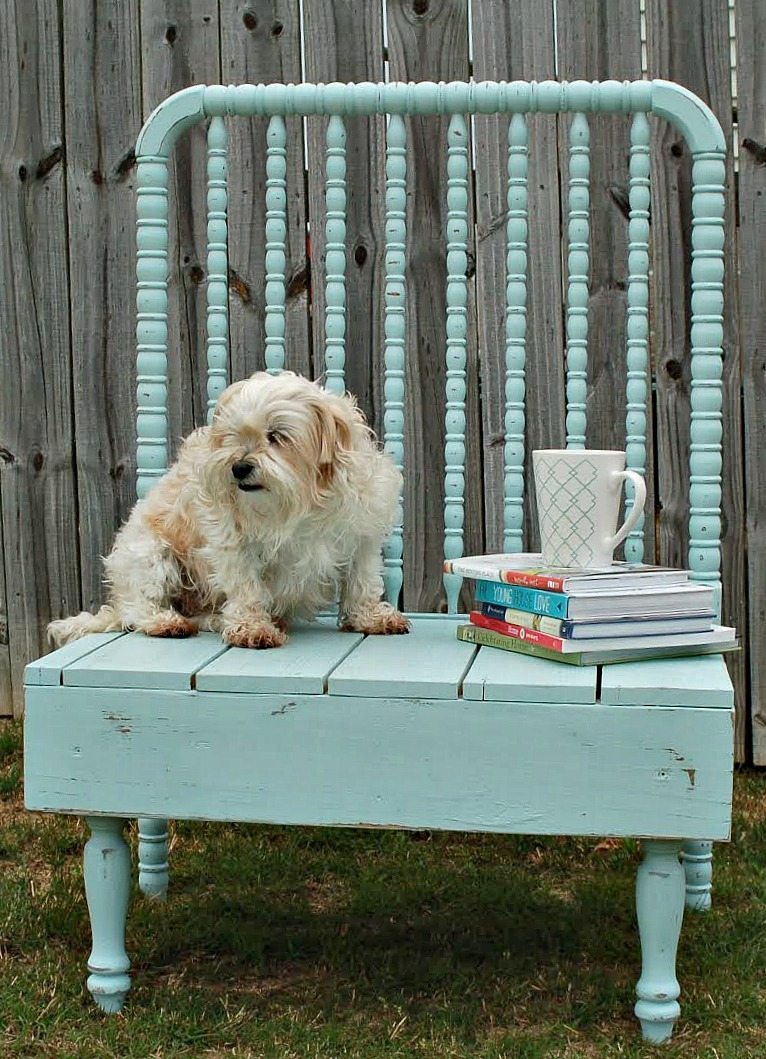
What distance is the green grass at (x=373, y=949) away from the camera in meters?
2.29

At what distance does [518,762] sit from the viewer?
83.2 inches

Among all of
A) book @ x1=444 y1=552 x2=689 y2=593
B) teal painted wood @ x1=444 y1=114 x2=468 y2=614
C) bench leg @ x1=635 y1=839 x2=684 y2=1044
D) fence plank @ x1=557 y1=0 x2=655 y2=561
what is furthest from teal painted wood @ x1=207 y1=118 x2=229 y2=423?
bench leg @ x1=635 y1=839 x2=684 y2=1044

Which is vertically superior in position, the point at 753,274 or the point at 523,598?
the point at 753,274

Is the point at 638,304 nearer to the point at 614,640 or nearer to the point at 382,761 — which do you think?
the point at 614,640

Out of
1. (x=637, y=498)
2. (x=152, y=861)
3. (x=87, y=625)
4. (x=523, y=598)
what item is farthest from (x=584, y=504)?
(x=152, y=861)

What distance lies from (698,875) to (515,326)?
1.22 meters

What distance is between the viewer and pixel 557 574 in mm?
2312

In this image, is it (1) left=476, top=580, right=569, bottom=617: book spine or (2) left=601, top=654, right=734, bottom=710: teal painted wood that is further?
(1) left=476, top=580, right=569, bottom=617: book spine

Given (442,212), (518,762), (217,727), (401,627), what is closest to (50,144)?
(442,212)

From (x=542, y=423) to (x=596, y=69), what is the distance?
34.4 inches

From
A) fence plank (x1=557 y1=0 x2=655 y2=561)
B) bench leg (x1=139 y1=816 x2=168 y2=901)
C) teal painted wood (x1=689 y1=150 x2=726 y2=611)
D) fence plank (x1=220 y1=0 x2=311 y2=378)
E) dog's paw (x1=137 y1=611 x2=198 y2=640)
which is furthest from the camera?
fence plank (x1=220 y1=0 x2=311 y2=378)

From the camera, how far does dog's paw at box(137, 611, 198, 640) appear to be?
2559mm

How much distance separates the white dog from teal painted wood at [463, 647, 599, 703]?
1.49ft

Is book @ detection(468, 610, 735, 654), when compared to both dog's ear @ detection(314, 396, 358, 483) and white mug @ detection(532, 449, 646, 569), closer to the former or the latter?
white mug @ detection(532, 449, 646, 569)
